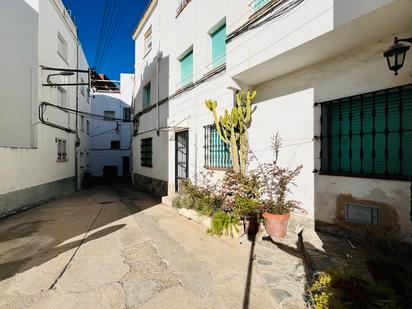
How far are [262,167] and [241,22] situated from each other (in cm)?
359

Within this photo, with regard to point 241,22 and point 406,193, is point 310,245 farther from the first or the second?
point 241,22

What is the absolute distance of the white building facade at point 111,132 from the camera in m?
23.5

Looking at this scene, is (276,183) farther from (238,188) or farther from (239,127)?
(239,127)

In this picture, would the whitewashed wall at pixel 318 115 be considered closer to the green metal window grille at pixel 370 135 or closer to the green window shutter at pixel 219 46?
the green metal window grille at pixel 370 135

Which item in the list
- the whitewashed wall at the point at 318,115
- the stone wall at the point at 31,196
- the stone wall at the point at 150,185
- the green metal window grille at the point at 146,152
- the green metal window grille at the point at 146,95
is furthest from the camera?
the green metal window grille at the point at 146,95

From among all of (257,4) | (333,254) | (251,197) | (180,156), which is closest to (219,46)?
(257,4)

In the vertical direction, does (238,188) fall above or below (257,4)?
below

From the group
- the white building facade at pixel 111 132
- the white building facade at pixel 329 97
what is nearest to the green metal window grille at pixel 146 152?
the white building facade at pixel 329 97

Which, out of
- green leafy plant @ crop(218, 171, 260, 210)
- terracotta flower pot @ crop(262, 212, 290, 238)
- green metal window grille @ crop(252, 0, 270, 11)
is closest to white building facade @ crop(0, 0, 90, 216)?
green leafy plant @ crop(218, 171, 260, 210)

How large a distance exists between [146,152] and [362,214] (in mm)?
10892

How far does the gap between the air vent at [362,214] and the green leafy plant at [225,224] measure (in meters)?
2.10

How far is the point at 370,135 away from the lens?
12.7 ft

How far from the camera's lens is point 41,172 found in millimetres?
9359

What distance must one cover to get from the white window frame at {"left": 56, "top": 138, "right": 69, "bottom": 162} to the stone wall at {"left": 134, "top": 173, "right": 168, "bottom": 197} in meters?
4.13
